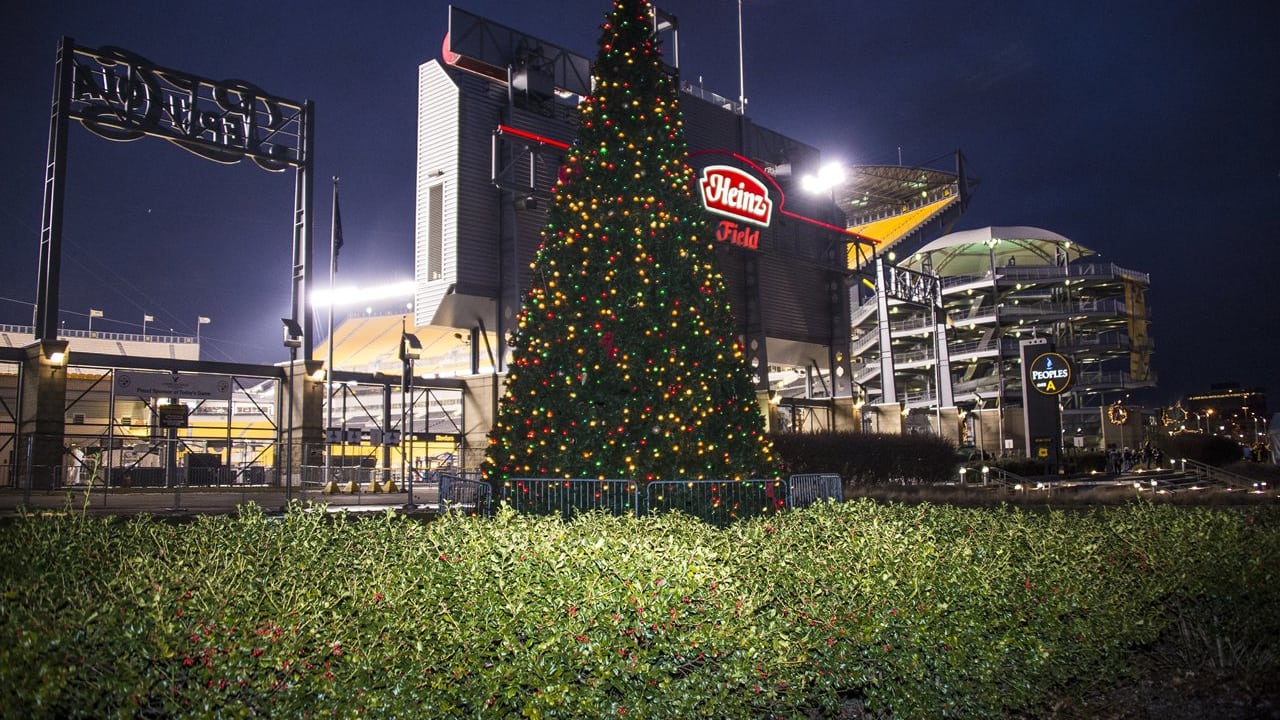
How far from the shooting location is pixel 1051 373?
3077 cm

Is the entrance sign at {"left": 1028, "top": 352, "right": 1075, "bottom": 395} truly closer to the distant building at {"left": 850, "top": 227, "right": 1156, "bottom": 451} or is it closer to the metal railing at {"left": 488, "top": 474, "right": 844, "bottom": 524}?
the metal railing at {"left": 488, "top": 474, "right": 844, "bottom": 524}

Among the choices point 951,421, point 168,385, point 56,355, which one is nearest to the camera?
point 56,355

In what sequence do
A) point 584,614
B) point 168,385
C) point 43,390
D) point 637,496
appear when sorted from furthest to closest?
point 168,385 → point 43,390 → point 637,496 → point 584,614

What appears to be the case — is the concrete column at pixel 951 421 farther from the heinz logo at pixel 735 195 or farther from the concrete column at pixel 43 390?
the concrete column at pixel 43 390

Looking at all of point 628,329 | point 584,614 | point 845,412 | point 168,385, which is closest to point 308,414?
point 168,385

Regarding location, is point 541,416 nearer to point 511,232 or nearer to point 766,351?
point 511,232

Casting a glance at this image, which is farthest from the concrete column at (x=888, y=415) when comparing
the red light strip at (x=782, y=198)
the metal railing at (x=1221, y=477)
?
the metal railing at (x=1221, y=477)

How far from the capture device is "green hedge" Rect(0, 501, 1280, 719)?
3570 mm

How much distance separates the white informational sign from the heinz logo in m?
23.7

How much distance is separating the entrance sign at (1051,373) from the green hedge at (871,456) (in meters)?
8.13

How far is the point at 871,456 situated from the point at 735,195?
1477cm

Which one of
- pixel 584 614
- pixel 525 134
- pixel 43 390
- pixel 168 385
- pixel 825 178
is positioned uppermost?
pixel 825 178

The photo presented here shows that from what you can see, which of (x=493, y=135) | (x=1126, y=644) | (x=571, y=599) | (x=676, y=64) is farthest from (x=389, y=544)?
(x=676, y=64)

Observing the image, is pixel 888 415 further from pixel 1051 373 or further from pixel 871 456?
pixel 1051 373
